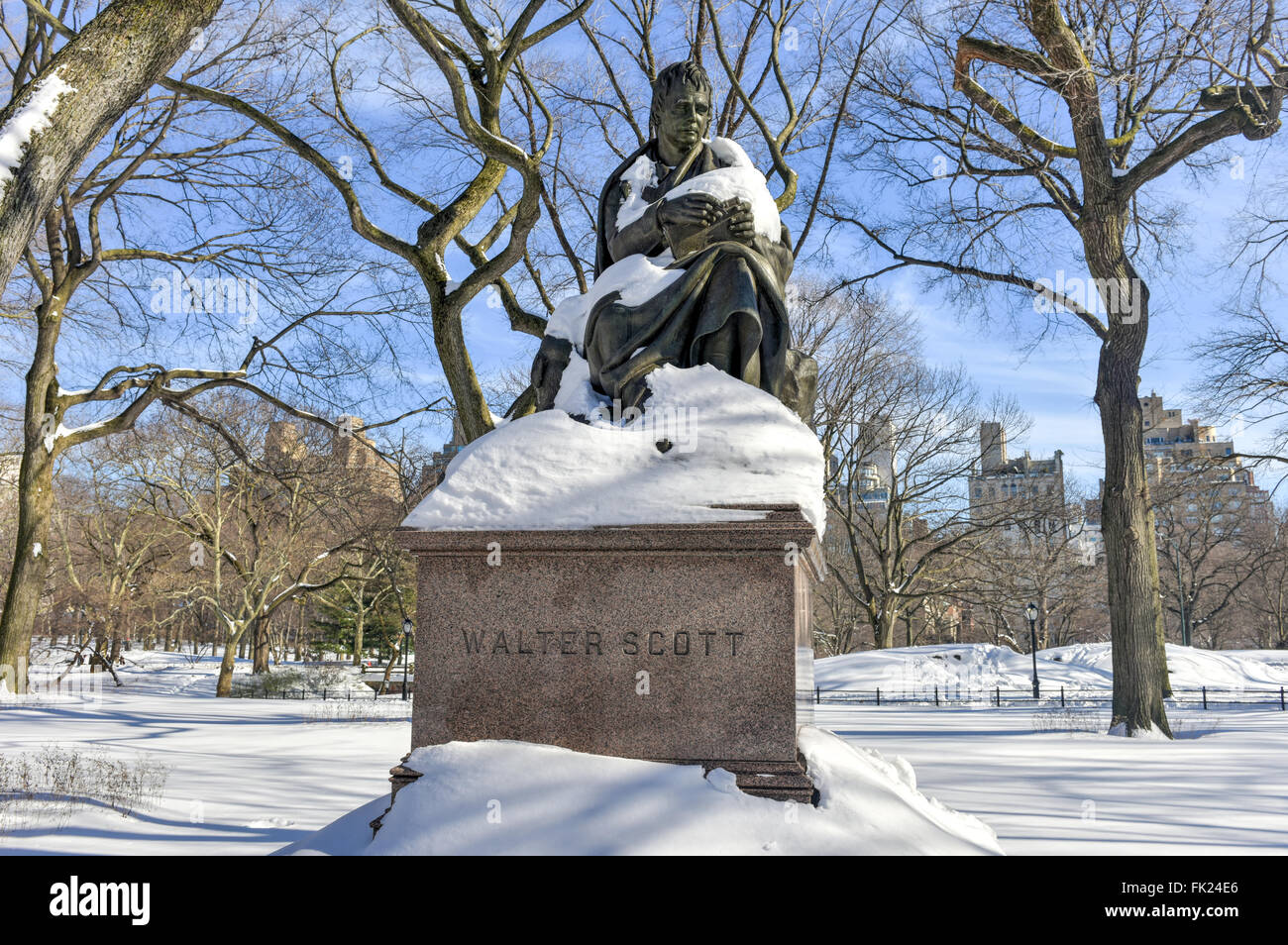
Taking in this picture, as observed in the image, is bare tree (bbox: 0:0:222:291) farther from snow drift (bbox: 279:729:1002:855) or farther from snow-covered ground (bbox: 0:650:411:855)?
snow drift (bbox: 279:729:1002:855)

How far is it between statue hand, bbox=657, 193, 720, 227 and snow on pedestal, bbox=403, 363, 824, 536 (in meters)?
0.96

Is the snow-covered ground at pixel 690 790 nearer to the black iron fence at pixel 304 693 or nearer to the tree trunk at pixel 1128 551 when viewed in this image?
the tree trunk at pixel 1128 551

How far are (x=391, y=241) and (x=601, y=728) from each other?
10.6m

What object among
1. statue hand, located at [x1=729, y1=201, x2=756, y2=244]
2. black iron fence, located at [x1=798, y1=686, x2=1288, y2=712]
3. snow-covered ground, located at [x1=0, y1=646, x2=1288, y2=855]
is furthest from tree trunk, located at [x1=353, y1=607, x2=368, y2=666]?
statue hand, located at [x1=729, y1=201, x2=756, y2=244]

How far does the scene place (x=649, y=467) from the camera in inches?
162

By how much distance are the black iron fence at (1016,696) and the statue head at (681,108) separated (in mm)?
16141

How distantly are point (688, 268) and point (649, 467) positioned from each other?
1193 millimetres

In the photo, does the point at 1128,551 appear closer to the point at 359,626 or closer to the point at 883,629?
the point at 883,629

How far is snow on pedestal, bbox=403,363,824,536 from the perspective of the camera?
3.94m

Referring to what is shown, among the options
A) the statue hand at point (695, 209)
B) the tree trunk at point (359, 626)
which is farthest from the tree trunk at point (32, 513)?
the tree trunk at point (359, 626)

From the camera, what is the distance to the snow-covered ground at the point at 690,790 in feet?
11.1
